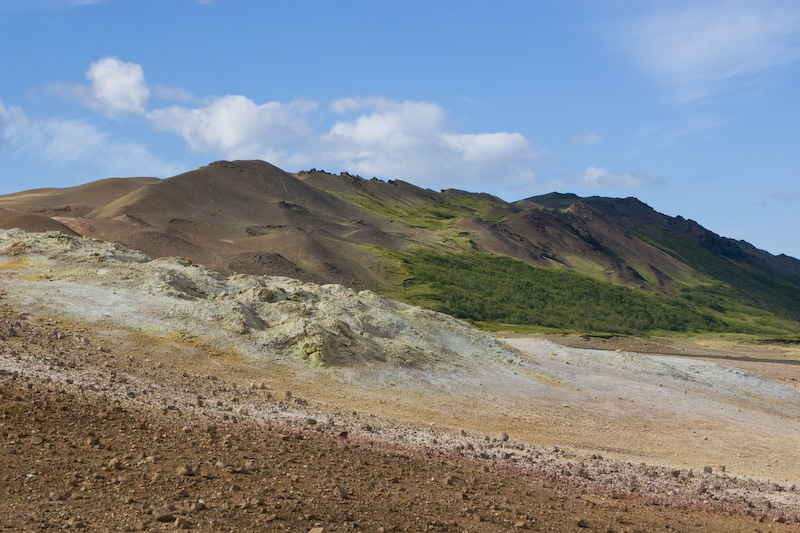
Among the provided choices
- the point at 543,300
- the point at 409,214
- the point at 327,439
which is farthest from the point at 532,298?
the point at 327,439

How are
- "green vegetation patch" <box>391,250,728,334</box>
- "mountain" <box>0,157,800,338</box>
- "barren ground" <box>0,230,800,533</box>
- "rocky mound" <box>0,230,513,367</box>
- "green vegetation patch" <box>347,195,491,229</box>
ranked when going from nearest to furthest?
"barren ground" <box>0,230,800,533</box>, "rocky mound" <box>0,230,513,367</box>, "mountain" <box>0,157,800,338</box>, "green vegetation patch" <box>391,250,728,334</box>, "green vegetation patch" <box>347,195,491,229</box>

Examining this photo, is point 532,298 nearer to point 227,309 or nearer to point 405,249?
point 405,249

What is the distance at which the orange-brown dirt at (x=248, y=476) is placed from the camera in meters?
10.6

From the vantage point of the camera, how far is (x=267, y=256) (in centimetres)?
9631

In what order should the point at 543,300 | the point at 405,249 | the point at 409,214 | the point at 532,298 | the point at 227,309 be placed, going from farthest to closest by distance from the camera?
1. the point at 409,214
2. the point at 405,249
3. the point at 543,300
4. the point at 532,298
5. the point at 227,309

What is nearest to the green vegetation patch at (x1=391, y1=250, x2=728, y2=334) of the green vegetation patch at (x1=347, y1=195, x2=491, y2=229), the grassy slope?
the grassy slope

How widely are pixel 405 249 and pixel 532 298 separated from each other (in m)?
24.0

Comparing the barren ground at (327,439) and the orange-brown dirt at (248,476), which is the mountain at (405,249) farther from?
the orange-brown dirt at (248,476)

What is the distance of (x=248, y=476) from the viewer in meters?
12.4

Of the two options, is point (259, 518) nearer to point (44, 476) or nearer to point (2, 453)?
point (44, 476)

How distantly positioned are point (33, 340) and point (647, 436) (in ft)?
63.4

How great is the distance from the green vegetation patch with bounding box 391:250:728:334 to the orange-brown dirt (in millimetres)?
81925

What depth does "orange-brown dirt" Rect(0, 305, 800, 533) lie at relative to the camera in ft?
34.9

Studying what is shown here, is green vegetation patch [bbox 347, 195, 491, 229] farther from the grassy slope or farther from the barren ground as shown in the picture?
the barren ground
